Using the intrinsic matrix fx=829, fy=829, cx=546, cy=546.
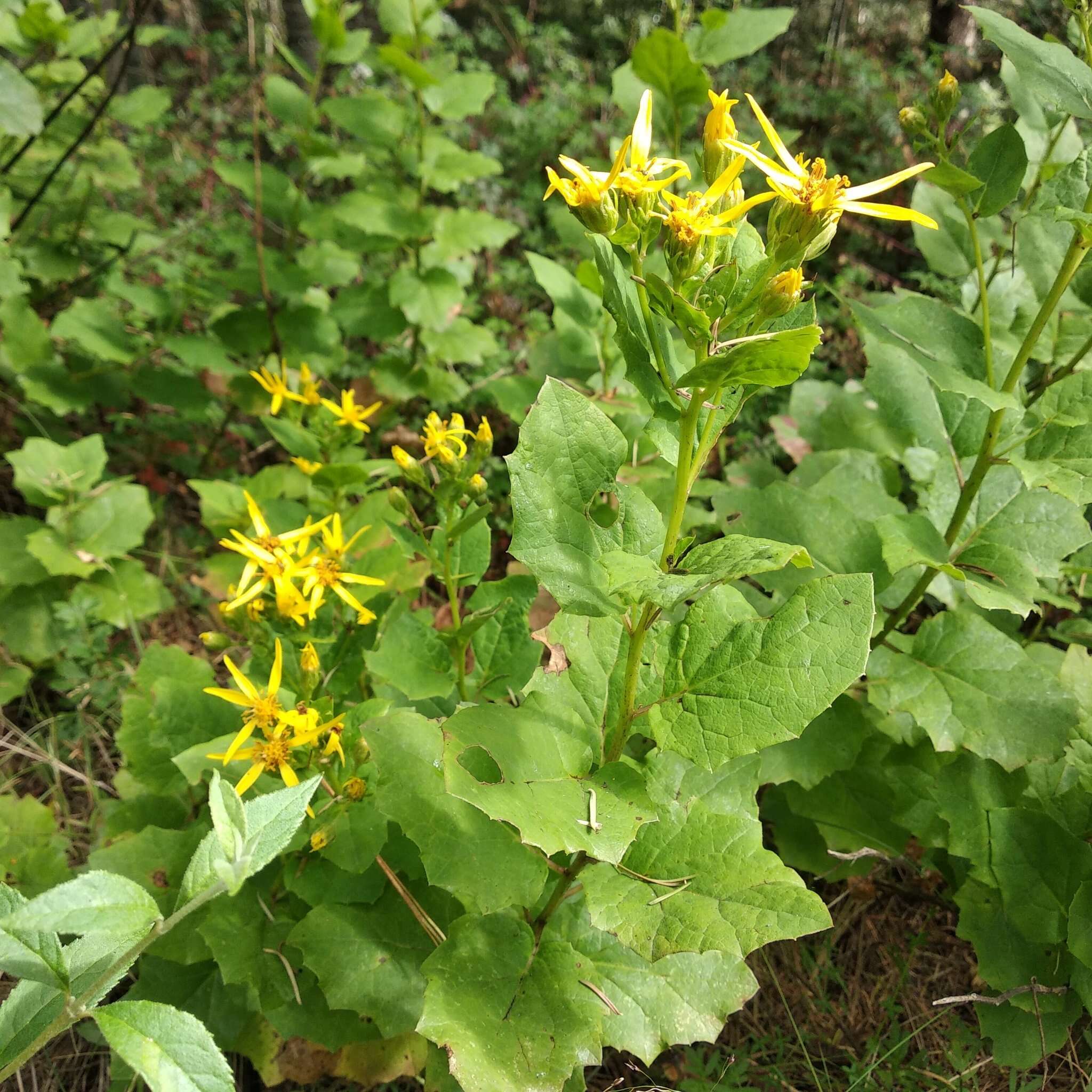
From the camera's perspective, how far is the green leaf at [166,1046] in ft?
2.92

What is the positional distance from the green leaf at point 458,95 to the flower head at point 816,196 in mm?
1950

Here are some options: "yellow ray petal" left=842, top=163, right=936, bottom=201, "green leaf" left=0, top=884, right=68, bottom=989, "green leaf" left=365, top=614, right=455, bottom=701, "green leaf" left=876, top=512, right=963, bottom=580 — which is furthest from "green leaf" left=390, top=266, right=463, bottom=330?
"green leaf" left=0, top=884, right=68, bottom=989

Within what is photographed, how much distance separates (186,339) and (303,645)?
1815 mm

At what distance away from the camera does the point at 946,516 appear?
5.96 ft

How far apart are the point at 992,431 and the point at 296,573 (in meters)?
1.39

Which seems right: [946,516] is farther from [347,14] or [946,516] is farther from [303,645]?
[347,14]

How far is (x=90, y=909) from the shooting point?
90 centimetres

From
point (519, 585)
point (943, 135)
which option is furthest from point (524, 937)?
point (943, 135)

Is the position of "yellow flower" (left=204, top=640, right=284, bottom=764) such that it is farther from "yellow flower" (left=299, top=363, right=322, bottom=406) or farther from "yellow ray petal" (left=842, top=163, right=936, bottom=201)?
"yellow ray petal" (left=842, top=163, right=936, bottom=201)

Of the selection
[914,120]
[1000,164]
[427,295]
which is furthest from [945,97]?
[427,295]

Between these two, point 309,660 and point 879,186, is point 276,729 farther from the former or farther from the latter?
point 879,186

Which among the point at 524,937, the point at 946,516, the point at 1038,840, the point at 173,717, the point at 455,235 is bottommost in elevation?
the point at 1038,840

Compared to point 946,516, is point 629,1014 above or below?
below

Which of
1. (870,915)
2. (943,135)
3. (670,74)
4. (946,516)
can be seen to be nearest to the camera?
(943,135)
